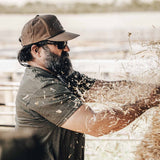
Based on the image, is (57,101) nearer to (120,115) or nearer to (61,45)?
(120,115)

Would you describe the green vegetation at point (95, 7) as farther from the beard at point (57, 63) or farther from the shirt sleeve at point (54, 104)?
the shirt sleeve at point (54, 104)

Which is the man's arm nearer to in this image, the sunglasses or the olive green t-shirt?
the olive green t-shirt

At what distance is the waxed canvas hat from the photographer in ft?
6.76

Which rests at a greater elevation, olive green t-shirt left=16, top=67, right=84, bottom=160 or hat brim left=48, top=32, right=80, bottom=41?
hat brim left=48, top=32, right=80, bottom=41

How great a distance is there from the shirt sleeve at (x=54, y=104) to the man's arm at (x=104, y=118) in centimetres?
4

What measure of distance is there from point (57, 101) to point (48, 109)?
74 mm

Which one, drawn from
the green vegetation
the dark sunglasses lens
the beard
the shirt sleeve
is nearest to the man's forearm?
the shirt sleeve

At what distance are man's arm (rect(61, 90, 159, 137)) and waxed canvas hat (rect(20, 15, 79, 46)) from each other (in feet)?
1.84

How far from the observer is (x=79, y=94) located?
7.24ft

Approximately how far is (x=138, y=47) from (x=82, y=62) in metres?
1.89

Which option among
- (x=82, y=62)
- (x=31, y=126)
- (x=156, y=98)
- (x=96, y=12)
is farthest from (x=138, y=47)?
(x=96, y=12)

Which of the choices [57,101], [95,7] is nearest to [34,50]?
[57,101]

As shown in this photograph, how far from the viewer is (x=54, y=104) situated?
1791mm

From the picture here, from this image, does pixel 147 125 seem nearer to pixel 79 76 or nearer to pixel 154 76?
pixel 154 76
